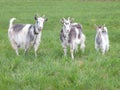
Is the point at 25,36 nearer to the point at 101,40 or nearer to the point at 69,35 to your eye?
the point at 69,35

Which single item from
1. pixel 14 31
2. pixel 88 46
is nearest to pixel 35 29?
pixel 14 31

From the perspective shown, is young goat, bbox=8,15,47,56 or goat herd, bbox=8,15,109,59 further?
young goat, bbox=8,15,47,56

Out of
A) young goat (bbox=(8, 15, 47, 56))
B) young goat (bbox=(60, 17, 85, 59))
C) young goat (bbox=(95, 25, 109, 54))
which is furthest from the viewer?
young goat (bbox=(95, 25, 109, 54))

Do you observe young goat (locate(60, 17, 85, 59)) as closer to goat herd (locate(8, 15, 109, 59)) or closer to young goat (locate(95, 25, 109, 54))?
goat herd (locate(8, 15, 109, 59))

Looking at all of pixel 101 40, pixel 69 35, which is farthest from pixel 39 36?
pixel 101 40

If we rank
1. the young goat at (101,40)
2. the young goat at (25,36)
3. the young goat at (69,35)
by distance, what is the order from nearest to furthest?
the young goat at (69,35), the young goat at (25,36), the young goat at (101,40)

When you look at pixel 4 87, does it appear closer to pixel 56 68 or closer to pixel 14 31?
pixel 56 68

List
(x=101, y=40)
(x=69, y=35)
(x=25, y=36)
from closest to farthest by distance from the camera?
1. (x=25, y=36)
2. (x=69, y=35)
3. (x=101, y=40)

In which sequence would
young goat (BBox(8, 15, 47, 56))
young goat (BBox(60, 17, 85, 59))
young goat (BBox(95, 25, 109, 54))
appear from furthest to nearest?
young goat (BBox(95, 25, 109, 54)) → young goat (BBox(8, 15, 47, 56)) → young goat (BBox(60, 17, 85, 59))

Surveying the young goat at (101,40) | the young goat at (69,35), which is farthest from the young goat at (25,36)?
the young goat at (101,40)

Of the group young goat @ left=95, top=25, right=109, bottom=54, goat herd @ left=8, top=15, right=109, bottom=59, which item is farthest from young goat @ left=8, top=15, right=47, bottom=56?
young goat @ left=95, top=25, right=109, bottom=54

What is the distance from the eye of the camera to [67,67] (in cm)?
1020

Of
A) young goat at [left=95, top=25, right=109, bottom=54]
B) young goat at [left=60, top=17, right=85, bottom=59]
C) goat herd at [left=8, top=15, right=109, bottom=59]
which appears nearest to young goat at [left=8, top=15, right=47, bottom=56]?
goat herd at [left=8, top=15, right=109, bottom=59]

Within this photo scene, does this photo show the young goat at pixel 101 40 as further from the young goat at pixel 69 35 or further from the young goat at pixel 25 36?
the young goat at pixel 25 36
